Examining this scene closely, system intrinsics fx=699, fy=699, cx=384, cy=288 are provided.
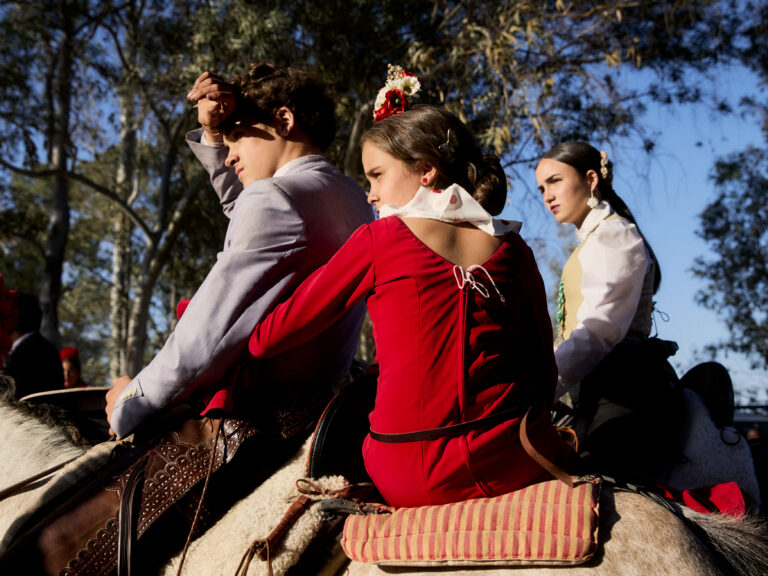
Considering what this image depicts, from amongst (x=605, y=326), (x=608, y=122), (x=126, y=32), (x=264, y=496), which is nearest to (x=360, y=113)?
(x=608, y=122)

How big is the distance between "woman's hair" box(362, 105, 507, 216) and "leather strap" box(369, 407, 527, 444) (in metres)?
0.60

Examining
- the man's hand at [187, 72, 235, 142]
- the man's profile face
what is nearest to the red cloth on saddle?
the man's profile face

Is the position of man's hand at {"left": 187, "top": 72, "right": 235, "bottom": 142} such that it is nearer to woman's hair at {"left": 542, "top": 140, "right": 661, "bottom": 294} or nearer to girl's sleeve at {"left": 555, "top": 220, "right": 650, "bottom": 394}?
girl's sleeve at {"left": 555, "top": 220, "right": 650, "bottom": 394}

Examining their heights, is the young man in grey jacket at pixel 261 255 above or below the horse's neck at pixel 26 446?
above

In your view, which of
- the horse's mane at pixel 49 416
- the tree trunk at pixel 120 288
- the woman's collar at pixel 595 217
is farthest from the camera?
the tree trunk at pixel 120 288

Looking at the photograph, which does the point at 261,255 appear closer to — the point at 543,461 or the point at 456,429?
the point at 456,429

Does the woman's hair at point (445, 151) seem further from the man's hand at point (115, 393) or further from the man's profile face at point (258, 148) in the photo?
the man's hand at point (115, 393)

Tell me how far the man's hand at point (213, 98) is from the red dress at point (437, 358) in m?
0.81

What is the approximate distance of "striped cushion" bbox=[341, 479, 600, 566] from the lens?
5.00ft

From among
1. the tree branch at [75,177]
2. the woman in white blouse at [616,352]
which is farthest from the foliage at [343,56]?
the woman in white blouse at [616,352]

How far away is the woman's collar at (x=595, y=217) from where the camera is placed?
314cm

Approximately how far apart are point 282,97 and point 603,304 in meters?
1.50

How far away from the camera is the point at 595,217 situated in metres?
3.16

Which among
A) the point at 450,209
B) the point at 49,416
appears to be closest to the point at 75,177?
the point at 49,416
